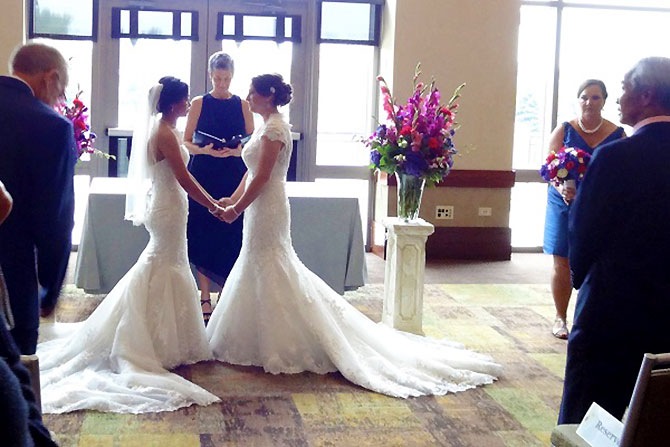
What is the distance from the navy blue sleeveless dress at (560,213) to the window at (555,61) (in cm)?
390

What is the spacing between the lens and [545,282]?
8500mm

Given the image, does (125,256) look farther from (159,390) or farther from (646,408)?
(646,408)

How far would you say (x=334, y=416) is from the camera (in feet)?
14.6

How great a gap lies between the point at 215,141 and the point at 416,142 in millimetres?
1511

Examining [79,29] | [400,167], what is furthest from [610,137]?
[79,29]

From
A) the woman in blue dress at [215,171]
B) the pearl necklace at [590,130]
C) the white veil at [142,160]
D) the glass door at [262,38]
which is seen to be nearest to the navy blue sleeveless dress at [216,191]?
the woman in blue dress at [215,171]

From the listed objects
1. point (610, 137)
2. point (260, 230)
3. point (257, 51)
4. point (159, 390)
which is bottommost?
point (159, 390)

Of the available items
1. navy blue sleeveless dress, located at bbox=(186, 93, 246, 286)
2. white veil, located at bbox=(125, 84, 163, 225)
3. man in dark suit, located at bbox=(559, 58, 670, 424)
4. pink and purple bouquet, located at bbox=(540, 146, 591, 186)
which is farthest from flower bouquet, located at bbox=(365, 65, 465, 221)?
man in dark suit, located at bbox=(559, 58, 670, 424)

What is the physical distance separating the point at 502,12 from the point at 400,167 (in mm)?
3982

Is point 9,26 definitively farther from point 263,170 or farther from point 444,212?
point 444,212

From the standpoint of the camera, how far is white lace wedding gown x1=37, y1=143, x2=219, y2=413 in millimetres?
4559

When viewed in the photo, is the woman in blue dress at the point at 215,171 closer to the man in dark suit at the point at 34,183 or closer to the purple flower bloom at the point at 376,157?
the purple flower bloom at the point at 376,157

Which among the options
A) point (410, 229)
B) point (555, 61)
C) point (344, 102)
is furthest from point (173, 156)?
point (555, 61)

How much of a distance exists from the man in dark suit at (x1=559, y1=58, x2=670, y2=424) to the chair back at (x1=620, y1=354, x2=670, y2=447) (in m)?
1.00
